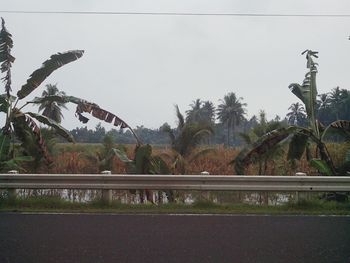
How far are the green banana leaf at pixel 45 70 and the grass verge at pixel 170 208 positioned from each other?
4155mm

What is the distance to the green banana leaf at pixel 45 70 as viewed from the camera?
43.7 feet

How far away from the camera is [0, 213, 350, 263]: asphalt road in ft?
18.7

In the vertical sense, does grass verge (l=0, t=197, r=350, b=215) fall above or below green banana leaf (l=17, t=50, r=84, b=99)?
below

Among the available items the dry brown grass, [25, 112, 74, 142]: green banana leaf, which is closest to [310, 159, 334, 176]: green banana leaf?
the dry brown grass

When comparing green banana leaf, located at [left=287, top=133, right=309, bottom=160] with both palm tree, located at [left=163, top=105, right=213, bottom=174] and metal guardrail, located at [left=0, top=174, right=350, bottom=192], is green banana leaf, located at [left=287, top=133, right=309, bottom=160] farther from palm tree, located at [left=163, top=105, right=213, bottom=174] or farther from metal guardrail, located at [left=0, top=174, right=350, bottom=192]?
metal guardrail, located at [left=0, top=174, right=350, bottom=192]

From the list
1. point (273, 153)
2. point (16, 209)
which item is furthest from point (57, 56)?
point (273, 153)

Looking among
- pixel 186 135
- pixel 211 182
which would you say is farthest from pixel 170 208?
pixel 186 135

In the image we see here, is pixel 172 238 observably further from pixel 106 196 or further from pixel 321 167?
pixel 321 167

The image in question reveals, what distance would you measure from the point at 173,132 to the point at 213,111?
223ft

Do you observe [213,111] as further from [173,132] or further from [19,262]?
[19,262]

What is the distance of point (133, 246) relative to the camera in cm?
622

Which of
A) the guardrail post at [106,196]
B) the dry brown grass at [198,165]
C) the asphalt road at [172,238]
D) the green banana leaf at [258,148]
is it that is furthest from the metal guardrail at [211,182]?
the dry brown grass at [198,165]

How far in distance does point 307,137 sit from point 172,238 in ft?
26.6

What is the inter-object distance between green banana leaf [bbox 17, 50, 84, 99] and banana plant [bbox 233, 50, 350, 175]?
557 cm
